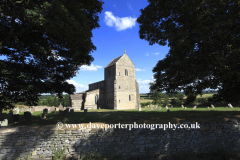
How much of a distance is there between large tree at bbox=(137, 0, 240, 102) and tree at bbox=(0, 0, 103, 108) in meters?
4.46

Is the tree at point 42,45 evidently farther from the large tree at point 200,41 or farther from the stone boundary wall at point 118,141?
the large tree at point 200,41

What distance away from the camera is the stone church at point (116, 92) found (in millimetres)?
33250

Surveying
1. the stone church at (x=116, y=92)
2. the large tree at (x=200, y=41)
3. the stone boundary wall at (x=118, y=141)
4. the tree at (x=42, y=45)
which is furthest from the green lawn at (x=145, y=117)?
the stone church at (x=116, y=92)

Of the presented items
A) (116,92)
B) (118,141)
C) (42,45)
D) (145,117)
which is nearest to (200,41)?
(118,141)

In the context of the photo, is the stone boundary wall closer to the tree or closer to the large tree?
the large tree

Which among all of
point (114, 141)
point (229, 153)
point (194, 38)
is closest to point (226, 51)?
point (194, 38)

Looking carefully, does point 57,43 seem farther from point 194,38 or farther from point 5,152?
point 194,38

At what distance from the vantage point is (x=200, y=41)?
7.20 m

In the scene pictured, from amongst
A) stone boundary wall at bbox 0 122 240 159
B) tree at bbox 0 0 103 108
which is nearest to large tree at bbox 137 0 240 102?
stone boundary wall at bbox 0 122 240 159

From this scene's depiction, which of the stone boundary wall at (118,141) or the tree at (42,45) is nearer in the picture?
the stone boundary wall at (118,141)

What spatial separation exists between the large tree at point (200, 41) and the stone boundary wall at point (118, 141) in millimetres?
2496

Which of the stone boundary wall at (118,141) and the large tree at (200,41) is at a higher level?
the large tree at (200,41)

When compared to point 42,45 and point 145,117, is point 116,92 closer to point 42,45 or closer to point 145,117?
point 145,117

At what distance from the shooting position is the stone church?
33.2 m
